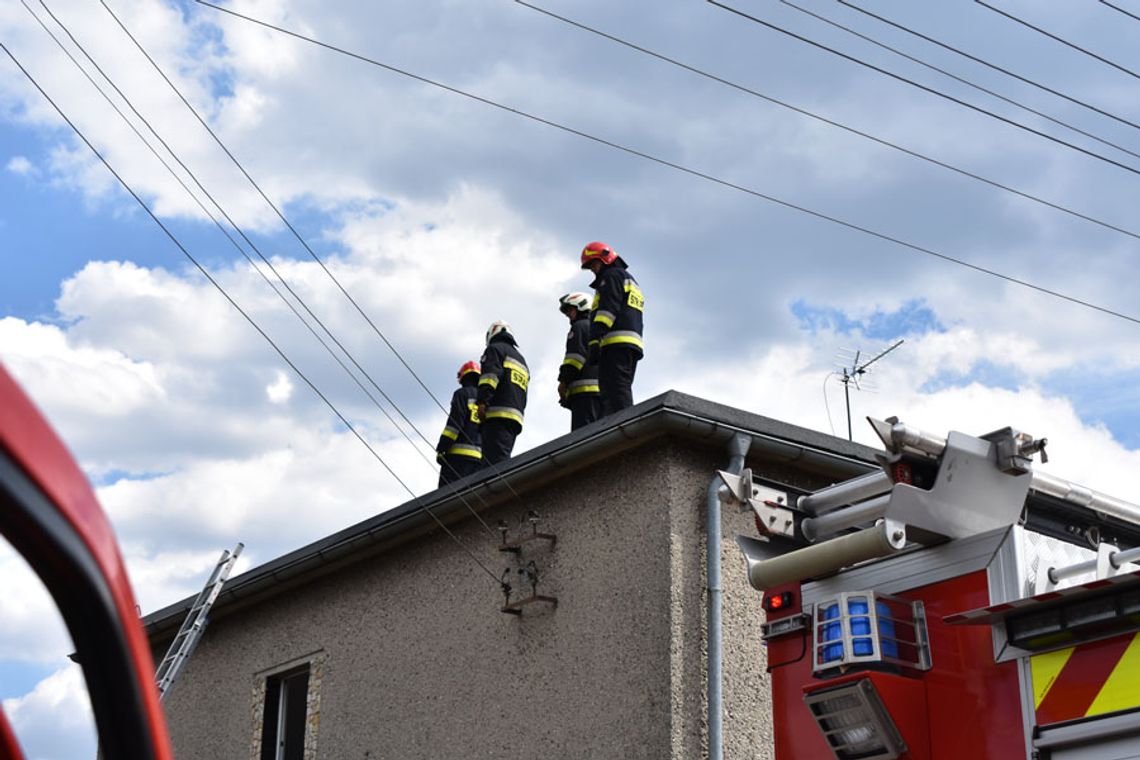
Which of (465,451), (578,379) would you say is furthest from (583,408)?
(465,451)

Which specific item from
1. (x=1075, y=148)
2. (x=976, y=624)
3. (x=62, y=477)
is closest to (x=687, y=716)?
(x=976, y=624)

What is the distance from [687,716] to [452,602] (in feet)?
8.07

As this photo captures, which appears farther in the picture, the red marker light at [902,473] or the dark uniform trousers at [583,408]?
the dark uniform trousers at [583,408]

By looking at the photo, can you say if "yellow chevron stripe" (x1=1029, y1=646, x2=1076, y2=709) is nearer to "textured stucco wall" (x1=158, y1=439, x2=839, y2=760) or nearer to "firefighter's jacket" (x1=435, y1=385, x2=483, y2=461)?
"textured stucco wall" (x1=158, y1=439, x2=839, y2=760)

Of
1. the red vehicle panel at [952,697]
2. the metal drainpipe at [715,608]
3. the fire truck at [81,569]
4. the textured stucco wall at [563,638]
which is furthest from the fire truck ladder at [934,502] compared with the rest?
the fire truck at [81,569]

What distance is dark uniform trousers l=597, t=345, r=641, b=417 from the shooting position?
36.9ft

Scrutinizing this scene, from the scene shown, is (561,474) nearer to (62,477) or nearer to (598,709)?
(598,709)

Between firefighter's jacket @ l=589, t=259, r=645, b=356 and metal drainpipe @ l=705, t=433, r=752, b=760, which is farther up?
firefighter's jacket @ l=589, t=259, r=645, b=356

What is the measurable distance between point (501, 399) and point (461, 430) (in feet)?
4.41

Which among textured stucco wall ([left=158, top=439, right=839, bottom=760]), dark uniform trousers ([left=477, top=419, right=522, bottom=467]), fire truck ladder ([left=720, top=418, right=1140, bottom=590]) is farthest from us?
dark uniform trousers ([left=477, top=419, right=522, bottom=467])

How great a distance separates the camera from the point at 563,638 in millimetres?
9000

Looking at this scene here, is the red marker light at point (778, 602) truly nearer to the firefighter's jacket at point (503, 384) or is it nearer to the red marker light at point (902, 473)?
the red marker light at point (902, 473)

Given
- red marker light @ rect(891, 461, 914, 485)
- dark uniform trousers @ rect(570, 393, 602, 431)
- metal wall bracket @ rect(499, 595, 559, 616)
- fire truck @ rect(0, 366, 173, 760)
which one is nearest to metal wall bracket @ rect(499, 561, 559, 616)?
metal wall bracket @ rect(499, 595, 559, 616)

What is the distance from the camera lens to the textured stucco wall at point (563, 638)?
8312mm
